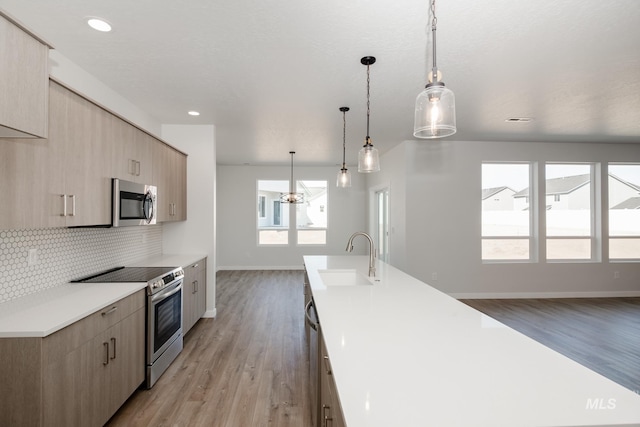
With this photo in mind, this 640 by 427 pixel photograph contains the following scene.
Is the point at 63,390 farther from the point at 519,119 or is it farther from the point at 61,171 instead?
the point at 519,119

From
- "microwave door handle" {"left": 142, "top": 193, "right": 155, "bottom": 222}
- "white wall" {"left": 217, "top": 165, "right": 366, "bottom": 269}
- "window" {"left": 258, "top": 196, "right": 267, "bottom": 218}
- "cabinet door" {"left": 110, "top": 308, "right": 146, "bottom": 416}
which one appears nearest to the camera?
"cabinet door" {"left": 110, "top": 308, "right": 146, "bottom": 416}

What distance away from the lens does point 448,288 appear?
17.1 ft

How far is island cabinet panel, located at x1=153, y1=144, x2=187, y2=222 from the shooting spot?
11.1 feet

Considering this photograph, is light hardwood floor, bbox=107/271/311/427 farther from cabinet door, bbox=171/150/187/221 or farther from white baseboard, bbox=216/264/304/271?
white baseboard, bbox=216/264/304/271

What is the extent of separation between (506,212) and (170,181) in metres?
5.39

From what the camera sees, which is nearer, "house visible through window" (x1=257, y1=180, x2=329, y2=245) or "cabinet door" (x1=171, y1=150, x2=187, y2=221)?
"cabinet door" (x1=171, y1=150, x2=187, y2=221)

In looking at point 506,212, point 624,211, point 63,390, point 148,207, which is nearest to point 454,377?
point 63,390

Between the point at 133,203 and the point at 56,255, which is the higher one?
the point at 133,203

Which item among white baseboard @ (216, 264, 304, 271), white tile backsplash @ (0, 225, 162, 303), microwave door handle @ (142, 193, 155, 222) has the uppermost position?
microwave door handle @ (142, 193, 155, 222)

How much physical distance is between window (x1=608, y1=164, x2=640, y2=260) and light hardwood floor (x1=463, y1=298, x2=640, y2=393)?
2.86ft

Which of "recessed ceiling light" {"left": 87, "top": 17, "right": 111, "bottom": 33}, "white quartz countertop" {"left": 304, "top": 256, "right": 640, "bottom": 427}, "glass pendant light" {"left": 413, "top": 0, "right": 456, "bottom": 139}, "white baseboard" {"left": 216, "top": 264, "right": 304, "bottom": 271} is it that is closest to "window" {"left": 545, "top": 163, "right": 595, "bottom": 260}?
"white quartz countertop" {"left": 304, "top": 256, "right": 640, "bottom": 427}

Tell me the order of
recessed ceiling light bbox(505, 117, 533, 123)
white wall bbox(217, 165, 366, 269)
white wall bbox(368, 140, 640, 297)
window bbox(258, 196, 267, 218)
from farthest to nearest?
window bbox(258, 196, 267, 218)
white wall bbox(217, 165, 366, 269)
white wall bbox(368, 140, 640, 297)
recessed ceiling light bbox(505, 117, 533, 123)

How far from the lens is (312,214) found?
26.6ft

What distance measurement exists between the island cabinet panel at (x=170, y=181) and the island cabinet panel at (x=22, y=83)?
1791mm
